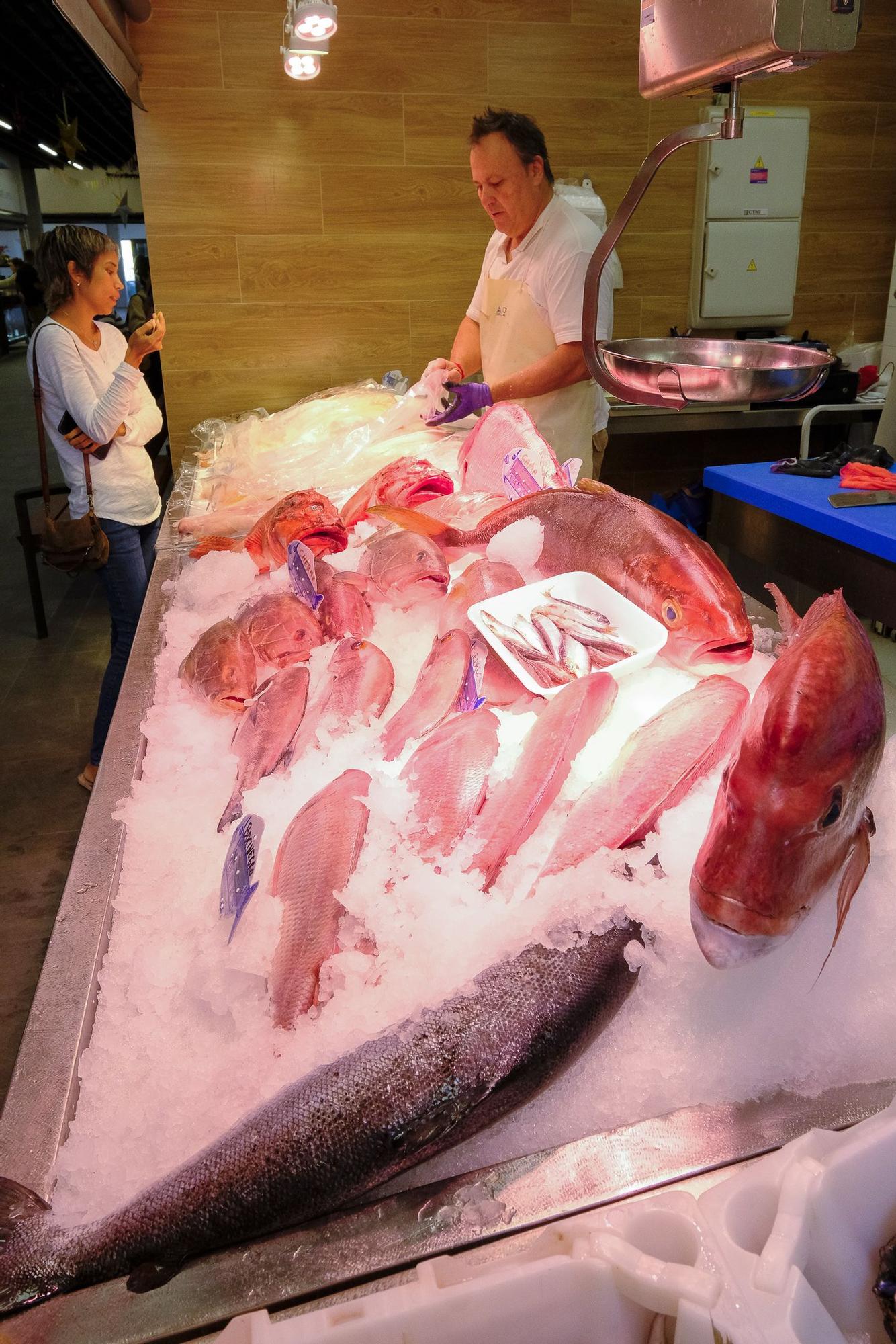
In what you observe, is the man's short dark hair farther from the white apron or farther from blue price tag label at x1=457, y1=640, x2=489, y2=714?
blue price tag label at x1=457, y1=640, x2=489, y2=714

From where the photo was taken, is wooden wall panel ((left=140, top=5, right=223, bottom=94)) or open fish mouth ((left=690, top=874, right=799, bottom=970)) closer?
open fish mouth ((left=690, top=874, right=799, bottom=970))

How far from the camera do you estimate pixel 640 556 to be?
169cm

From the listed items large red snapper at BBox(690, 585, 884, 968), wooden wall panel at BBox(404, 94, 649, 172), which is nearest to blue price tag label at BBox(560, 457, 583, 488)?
large red snapper at BBox(690, 585, 884, 968)

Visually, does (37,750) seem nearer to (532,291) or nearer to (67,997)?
(532,291)

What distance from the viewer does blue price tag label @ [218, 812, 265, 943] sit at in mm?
1032

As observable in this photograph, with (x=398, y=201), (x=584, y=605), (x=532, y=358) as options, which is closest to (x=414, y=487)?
(x=584, y=605)

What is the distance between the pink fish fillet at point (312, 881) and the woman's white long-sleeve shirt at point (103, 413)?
271 cm

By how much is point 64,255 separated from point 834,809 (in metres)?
3.45

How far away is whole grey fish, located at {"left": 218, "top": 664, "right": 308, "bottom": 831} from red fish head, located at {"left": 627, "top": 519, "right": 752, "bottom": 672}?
660 mm

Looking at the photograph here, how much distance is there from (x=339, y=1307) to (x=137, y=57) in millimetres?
5787

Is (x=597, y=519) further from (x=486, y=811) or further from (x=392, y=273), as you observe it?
(x=392, y=273)

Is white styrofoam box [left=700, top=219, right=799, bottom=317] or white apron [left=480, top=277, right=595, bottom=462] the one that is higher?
white styrofoam box [left=700, top=219, right=799, bottom=317]

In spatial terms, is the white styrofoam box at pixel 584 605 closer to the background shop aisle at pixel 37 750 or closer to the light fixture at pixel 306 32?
the background shop aisle at pixel 37 750

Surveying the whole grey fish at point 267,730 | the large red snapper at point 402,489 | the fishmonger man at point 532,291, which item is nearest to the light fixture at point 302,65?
the fishmonger man at point 532,291
